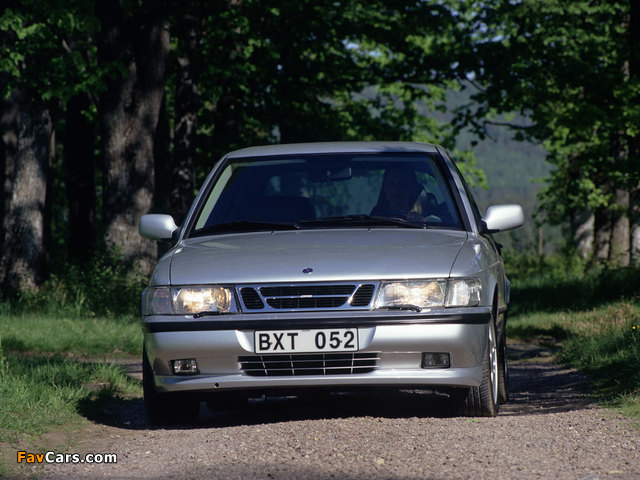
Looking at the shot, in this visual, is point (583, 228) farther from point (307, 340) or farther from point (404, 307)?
point (307, 340)

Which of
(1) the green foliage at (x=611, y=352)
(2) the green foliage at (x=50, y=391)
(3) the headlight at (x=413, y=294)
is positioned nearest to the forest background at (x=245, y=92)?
(1) the green foliage at (x=611, y=352)

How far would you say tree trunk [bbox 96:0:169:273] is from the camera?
1706 cm

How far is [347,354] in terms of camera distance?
6.08 m

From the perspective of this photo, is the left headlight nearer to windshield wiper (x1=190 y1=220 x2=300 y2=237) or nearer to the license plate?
the license plate

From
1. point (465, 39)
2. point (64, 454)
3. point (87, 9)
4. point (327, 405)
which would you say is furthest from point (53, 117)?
point (64, 454)

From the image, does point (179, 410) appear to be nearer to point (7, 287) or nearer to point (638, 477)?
point (638, 477)

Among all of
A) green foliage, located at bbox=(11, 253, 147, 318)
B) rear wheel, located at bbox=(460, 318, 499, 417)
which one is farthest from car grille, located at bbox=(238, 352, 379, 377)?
green foliage, located at bbox=(11, 253, 147, 318)

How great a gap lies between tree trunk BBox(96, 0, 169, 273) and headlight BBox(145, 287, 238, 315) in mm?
10745

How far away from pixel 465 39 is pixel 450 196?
18.5m

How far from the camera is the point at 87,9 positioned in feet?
52.4

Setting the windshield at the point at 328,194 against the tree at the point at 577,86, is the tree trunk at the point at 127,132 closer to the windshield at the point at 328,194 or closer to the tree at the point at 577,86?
the tree at the point at 577,86

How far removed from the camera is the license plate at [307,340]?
19.7 ft
